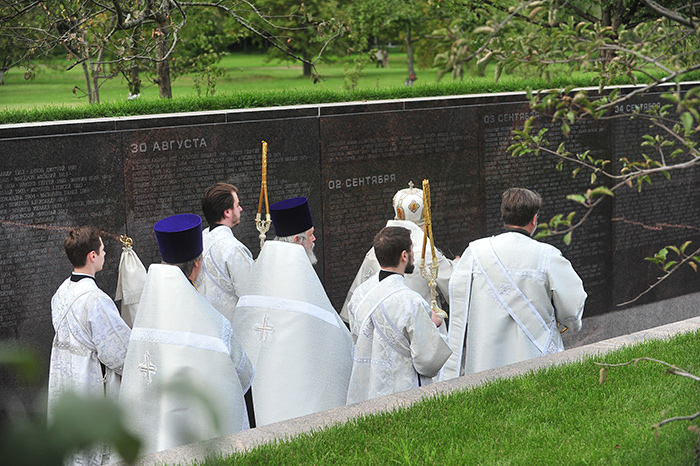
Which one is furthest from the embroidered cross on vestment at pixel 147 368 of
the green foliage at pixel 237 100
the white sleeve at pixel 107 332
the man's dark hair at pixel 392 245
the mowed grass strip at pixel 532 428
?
the green foliage at pixel 237 100

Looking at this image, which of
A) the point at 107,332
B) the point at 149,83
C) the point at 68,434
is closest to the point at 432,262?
the point at 107,332

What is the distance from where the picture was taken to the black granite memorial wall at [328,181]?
689 cm

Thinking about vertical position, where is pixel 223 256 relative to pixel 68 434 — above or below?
A: below

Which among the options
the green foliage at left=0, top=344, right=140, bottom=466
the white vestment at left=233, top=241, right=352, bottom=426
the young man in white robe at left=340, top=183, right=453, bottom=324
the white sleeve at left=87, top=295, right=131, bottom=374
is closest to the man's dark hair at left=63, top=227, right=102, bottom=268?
the white sleeve at left=87, top=295, right=131, bottom=374

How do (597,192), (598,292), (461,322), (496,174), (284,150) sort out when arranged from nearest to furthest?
(597,192) < (461,322) < (284,150) < (496,174) < (598,292)

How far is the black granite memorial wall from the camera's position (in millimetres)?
6891

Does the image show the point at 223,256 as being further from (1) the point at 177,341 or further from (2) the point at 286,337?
(1) the point at 177,341

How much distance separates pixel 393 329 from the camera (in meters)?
5.29

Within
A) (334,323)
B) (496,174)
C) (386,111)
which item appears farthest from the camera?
(496,174)

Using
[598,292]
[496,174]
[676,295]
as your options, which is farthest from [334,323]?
[676,295]

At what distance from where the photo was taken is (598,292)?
1066 centimetres

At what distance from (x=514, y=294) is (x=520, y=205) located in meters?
0.67

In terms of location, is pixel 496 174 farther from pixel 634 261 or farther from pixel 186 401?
pixel 186 401

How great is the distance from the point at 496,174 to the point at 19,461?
8882mm
